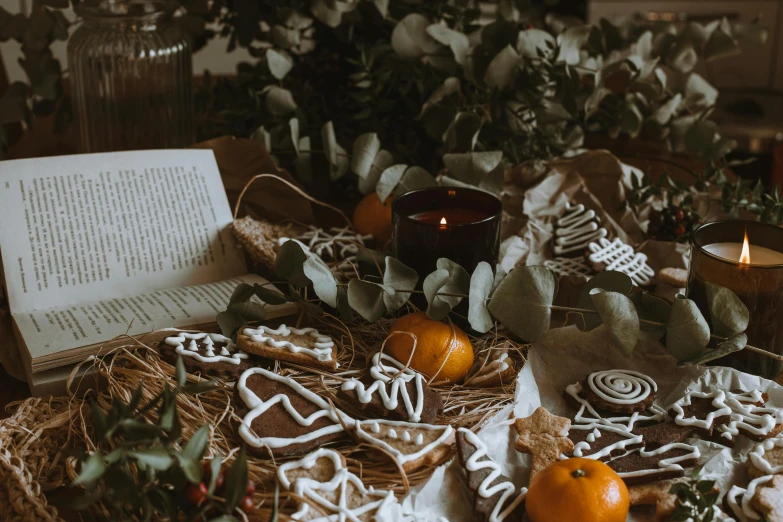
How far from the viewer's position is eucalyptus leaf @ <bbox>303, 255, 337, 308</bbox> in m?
0.84

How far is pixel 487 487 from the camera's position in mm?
648

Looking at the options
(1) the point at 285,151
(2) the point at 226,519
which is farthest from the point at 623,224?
(2) the point at 226,519

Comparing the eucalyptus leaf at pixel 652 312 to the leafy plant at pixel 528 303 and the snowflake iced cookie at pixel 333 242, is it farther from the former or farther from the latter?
the snowflake iced cookie at pixel 333 242

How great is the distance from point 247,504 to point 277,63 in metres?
0.79

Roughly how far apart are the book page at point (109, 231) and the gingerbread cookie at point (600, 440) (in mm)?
499

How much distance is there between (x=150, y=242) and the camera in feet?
3.42

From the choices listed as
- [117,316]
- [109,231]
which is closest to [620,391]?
[117,316]

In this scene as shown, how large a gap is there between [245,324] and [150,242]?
0.27 meters

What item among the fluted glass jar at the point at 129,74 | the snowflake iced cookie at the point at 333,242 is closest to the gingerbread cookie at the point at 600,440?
the snowflake iced cookie at the point at 333,242

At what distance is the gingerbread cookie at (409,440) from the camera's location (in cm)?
67

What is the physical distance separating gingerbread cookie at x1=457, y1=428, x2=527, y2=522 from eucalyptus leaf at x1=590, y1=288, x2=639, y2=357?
0.20 metres

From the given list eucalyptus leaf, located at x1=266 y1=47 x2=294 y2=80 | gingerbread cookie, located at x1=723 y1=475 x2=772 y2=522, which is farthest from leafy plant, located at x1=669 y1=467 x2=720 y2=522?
eucalyptus leaf, located at x1=266 y1=47 x2=294 y2=80

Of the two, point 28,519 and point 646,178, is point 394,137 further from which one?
point 28,519

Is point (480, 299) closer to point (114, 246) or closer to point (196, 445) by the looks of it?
point (196, 445)
